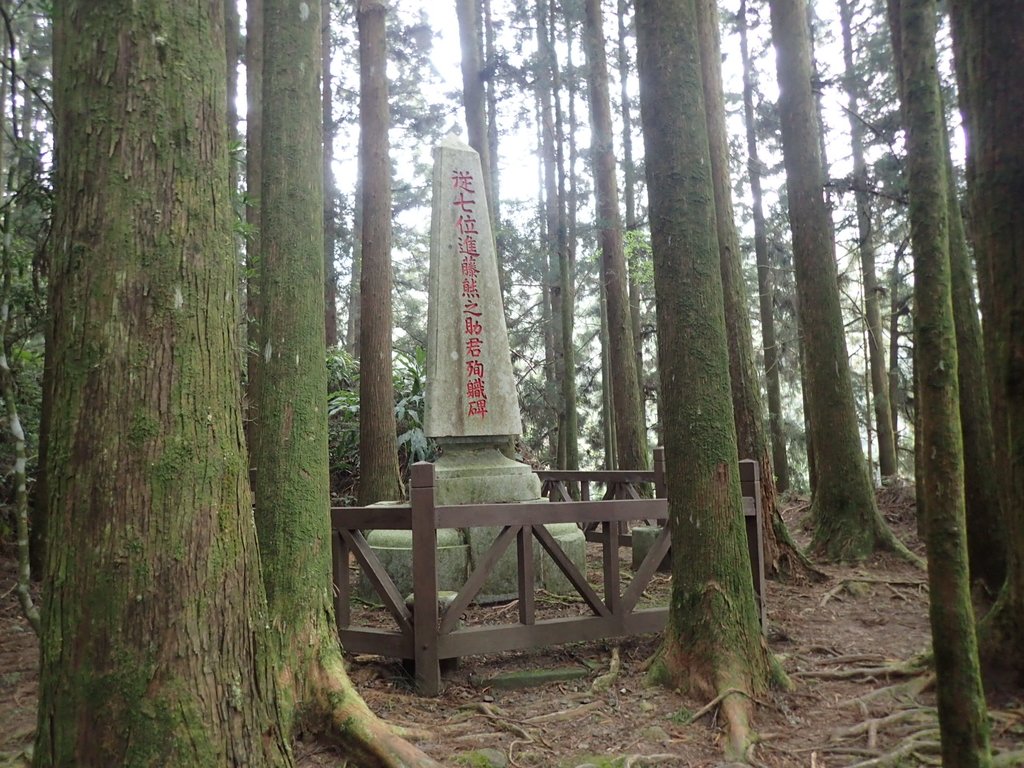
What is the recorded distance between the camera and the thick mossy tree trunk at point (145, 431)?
225 cm

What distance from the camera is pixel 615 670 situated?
521cm

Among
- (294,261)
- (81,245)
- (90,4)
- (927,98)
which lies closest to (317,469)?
(294,261)

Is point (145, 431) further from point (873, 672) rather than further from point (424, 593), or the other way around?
point (873, 672)

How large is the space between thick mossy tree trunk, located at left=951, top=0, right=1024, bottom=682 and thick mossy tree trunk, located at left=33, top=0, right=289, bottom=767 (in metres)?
3.02

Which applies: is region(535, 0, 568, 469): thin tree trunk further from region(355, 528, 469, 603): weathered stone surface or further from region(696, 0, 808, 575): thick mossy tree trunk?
region(355, 528, 469, 603): weathered stone surface

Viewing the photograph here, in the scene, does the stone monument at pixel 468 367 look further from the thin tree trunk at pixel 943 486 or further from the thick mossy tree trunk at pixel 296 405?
the thin tree trunk at pixel 943 486

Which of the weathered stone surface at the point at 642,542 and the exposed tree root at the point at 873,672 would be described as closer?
the exposed tree root at the point at 873,672

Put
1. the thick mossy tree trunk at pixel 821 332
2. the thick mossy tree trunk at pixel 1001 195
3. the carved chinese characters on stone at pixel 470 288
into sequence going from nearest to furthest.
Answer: the thick mossy tree trunk at pixel 1001 195 < the carved chinese characters on stone at pixel 470 288 < the thick mossy tree trunk at pixel 821 332

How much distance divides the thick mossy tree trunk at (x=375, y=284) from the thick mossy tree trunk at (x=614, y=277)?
407cm

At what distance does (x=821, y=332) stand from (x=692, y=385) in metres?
4.81

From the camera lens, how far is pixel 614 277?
12.6m

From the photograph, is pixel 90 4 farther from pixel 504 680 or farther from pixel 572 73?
pixel 572 73

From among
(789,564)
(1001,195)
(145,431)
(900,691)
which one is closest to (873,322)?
(789,564)

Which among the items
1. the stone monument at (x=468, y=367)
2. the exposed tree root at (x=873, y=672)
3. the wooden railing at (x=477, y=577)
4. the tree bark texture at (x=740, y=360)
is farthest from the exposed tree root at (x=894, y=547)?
the stone monument at (x=468, y=367)
